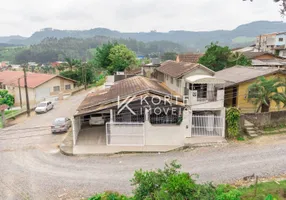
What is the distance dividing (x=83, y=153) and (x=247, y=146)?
9.86m

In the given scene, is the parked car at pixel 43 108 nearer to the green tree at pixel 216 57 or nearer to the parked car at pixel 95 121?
the parked car at pixel 95 121

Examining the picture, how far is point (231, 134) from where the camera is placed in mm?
16219

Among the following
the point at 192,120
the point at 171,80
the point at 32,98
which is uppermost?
the point at 171,80

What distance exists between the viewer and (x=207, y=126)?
16.5 metres

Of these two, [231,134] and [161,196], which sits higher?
[161,196]

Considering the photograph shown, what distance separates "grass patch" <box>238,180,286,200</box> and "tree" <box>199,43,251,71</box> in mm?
20049

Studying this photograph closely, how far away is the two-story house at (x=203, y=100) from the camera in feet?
53.8

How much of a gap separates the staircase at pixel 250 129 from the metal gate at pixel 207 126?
1.77m

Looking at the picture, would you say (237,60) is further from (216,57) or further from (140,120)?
(140,120)

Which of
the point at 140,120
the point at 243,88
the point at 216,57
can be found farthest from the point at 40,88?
the point at 243,88

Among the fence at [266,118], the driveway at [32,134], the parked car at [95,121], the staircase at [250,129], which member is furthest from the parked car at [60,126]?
the staircase at [250,129]

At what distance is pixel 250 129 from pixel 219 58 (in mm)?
14615

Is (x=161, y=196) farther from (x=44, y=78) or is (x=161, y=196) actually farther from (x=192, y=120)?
(x=44, y=78)

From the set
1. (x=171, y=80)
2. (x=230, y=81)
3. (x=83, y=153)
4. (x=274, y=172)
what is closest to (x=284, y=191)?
(x=274, y=172)
